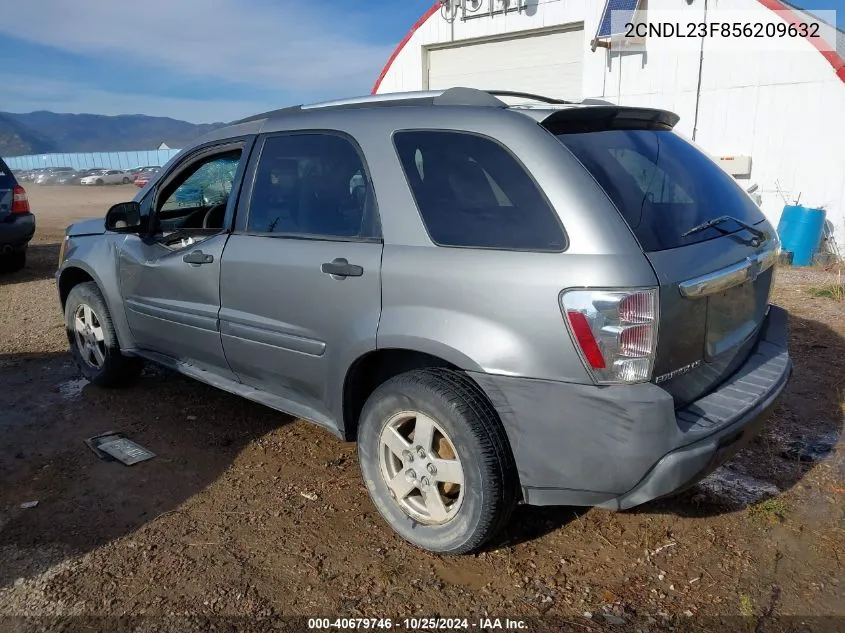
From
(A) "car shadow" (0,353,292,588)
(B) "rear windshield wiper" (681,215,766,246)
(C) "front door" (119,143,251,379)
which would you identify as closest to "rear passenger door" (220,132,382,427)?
(C) "front door" (119,143,251,379)

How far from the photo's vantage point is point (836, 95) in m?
8.45

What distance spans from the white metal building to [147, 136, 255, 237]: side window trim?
26.0ft

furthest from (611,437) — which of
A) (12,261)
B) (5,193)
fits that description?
(12,261)

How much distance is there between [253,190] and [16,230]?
712cm

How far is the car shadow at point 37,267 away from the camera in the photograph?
356 inches

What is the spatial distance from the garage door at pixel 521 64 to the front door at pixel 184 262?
8101 millimetres

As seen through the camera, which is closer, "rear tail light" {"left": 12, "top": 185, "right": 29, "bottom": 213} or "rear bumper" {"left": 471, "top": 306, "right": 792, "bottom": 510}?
"rear bumper" {"left": 471, "top": 306, "right": 792, "bottom": 510}

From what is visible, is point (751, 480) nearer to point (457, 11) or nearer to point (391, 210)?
point (391, 210)

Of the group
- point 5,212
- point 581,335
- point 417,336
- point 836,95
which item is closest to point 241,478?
point 417,336

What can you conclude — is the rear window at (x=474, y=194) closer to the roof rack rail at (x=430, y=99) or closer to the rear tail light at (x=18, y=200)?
the roof rack rail at (x=430, y=99)

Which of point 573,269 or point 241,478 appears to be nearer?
point 573,269

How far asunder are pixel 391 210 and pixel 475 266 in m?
0.54

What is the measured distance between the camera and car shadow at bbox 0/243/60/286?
9.04 metres

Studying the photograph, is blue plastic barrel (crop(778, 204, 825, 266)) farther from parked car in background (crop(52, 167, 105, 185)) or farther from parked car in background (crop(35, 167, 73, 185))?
parked car in background (crop(35, 167, 73, 185))
